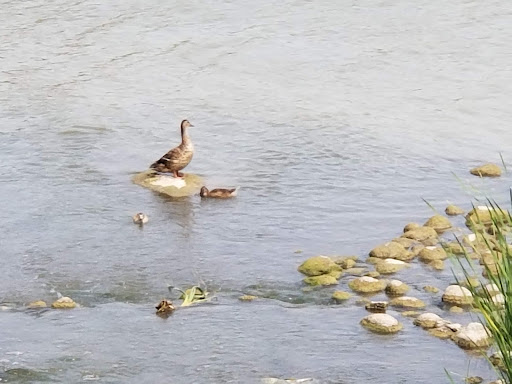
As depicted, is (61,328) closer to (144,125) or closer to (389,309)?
(389,309)

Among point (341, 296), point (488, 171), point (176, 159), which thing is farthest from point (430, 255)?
point (176, 159)

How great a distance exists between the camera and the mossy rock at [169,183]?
12570 mm

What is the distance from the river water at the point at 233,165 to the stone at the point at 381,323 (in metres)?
0.09

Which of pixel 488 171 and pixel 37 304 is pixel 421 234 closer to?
pixel 488 171

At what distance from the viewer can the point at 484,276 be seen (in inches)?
389

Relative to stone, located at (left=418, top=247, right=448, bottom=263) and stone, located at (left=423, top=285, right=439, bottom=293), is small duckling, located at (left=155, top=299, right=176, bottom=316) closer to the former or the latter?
stone, located at (left=423, top=285, right=439, bottom=293)

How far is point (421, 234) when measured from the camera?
10891mm

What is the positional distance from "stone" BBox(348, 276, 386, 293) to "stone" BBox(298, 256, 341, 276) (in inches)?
13.9

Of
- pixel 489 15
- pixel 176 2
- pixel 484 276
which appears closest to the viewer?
pixel 484 276

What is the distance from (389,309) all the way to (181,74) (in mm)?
8463

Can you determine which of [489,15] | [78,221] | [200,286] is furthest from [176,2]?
[200,286]

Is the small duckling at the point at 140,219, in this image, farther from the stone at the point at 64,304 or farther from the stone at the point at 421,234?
the stone at the point at 421,234

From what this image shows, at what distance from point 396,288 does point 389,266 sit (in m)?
0.53

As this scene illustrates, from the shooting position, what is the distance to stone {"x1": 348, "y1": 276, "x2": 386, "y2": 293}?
32.0 ft
